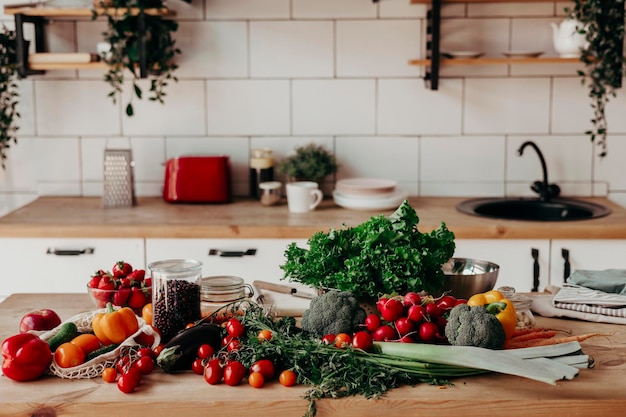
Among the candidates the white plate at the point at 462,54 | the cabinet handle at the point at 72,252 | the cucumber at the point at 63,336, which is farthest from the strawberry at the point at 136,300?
the white plate at the point at 462,54

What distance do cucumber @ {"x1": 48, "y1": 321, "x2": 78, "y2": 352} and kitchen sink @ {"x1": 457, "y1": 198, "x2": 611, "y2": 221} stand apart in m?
2.07

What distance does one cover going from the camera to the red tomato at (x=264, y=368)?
5.56 feet

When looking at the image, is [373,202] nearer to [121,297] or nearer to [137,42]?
[137,42]

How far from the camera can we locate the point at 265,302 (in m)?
2.18

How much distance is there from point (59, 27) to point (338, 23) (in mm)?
1252

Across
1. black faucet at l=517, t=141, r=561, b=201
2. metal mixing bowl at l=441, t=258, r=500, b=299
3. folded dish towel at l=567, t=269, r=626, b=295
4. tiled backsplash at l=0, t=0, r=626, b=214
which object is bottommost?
folded dish towel at l=567, t=269, r=626, b=295

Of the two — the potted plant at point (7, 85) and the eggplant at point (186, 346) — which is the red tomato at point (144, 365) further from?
the potted plant at point (7, 85)

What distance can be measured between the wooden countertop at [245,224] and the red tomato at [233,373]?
5.04ft

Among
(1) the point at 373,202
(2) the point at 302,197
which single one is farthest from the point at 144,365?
(1) the point at 373,202

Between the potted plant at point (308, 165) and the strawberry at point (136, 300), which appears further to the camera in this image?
the potted plant at point (308, 165)

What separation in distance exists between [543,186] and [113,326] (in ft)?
7.82

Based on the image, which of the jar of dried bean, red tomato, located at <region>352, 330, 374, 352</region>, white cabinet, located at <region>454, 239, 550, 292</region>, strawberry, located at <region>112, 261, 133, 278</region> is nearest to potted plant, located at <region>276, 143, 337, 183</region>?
white cabinet, located at <region>454, 239, 550, 292</region>

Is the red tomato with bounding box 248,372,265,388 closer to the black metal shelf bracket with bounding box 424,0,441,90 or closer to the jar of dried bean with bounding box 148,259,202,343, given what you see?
the jar of dried bean with bounding box 148,259,202,343

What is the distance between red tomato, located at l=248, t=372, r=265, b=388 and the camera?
5.48 feet
